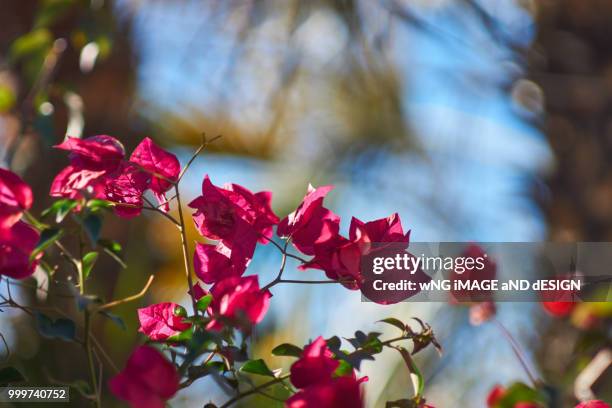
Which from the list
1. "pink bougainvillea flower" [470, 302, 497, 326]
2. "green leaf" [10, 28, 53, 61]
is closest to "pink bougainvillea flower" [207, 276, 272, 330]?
"pink bougainvillea flower" [470, 302, 497, 326]

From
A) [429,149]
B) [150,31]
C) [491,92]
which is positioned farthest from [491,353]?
[150,31]

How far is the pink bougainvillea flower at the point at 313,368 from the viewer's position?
1.54 ft

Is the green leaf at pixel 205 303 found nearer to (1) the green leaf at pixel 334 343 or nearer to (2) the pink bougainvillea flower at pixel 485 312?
(1) the green leaf at pixel 334 343

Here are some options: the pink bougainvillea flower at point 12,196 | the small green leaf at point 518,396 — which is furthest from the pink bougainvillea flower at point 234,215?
the small green leaf at point 518,396

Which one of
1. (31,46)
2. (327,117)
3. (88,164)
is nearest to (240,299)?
(88,164)

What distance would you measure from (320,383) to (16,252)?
0.20 metres

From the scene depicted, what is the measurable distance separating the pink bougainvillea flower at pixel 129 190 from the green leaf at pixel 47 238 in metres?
0.12

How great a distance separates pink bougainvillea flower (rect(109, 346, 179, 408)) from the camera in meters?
0.42

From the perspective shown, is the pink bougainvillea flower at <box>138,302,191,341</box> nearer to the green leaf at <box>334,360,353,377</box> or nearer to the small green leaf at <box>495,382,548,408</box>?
the green leaf at <box>334,360,353,377</box>

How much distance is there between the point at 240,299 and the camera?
463mm

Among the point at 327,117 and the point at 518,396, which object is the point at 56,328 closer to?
the point at 518,396

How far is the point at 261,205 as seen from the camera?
21.7 inches

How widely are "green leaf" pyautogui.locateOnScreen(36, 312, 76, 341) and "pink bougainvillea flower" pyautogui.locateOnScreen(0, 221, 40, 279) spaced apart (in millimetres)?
30

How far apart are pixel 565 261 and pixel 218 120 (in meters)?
2.35
